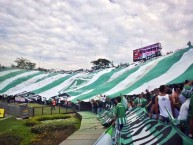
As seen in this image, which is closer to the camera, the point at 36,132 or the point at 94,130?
the point at 94,130

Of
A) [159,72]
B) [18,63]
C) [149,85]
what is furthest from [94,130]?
[18,63]

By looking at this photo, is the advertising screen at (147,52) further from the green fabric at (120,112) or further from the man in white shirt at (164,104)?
the man in white shirt at (164,104)

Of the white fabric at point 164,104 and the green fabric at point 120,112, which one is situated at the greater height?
the white fabric at point 164,104

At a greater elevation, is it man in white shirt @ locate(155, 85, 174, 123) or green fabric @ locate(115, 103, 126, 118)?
man in white shirt @ locate(155, 85, 174, 123)

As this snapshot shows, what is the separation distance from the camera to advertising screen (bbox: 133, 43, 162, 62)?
130ft

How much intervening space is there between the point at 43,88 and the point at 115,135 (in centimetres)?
2350

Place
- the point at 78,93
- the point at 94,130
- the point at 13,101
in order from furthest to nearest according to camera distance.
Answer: the point at 13,101 → the point at 78,93 → the point at 94,130

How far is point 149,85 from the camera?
13250 millimetres

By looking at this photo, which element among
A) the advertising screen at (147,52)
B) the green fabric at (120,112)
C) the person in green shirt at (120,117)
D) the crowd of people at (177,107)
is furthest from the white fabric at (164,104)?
the advertising screen at (147,52)

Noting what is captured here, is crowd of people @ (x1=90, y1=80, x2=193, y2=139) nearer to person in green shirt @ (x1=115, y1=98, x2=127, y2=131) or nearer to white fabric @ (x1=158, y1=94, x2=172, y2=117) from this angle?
white fabric @ (x1=158, y1=94, x2=172, y2=117)

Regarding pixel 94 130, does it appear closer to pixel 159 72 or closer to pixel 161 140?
pixel 159 72

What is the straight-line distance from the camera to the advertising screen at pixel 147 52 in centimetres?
3962

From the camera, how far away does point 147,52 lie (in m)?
41.6

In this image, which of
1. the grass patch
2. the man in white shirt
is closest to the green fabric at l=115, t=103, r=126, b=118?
the man in white shirt
